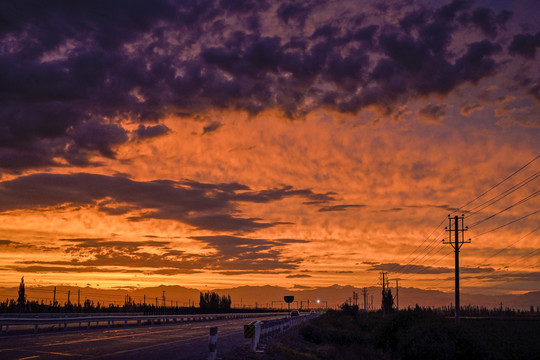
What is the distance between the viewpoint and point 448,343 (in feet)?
122

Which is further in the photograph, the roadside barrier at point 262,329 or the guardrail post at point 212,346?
the roadside barrier at point 262,329

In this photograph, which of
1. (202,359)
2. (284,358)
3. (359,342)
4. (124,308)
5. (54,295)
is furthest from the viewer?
(124,308)

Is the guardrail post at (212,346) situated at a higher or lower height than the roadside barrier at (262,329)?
higher

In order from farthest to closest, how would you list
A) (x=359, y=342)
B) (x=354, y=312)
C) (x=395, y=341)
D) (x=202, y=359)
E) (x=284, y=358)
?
(x=354, y=312) → (x=359, y=342) → (x=395, y=341) → (x=284, y=358) → (x=202, y=359)

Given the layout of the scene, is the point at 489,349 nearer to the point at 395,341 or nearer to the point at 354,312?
A: the point at 395,341

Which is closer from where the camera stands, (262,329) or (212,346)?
(212,346)

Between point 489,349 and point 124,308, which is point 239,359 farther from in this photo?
point 124,308

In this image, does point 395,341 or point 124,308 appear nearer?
point 395,341

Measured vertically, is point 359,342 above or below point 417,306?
below

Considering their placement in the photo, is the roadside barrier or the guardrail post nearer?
the guardrail post

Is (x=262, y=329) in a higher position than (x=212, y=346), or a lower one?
lower

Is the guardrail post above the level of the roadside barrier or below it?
above

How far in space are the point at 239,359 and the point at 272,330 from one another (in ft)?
53.6

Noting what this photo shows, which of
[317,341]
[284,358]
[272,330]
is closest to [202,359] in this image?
[284,358]
